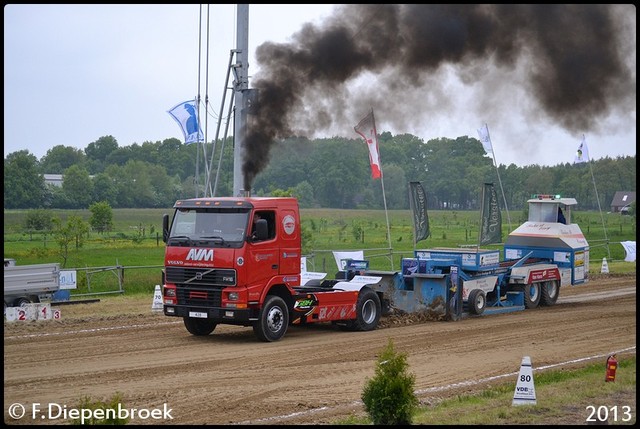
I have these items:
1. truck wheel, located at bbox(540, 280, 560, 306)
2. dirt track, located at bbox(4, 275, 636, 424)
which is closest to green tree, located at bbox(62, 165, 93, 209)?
dirt track, located at bbox(4, 275, 636, 424)

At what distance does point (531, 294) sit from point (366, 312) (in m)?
6.34

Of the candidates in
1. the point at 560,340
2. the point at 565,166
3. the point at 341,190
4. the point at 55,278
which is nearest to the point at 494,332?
the point at 560,340

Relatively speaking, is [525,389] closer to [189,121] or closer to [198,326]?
[198,326]

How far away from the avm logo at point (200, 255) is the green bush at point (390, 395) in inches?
302

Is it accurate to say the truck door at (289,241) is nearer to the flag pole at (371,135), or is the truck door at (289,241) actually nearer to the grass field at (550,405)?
the grass field at (550,405)

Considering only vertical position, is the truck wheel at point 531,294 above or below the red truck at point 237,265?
below

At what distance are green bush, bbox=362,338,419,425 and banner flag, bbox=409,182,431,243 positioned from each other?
44.6 ft

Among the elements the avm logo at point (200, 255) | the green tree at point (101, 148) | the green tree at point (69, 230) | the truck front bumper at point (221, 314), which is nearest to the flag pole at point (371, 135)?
the truck front bumper at point (221, 314)

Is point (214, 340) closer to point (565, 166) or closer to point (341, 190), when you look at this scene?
point (341, 190)

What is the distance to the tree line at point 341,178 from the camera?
181 ft

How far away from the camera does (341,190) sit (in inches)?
2427

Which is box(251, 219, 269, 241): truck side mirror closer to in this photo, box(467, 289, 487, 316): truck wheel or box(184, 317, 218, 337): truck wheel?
box(184, 317, 218, 337): truck wheel

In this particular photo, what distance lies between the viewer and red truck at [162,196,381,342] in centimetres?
1598

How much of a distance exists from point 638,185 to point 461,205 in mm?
49826
